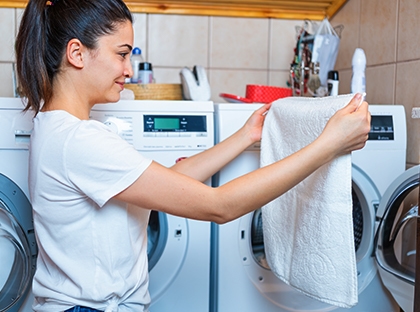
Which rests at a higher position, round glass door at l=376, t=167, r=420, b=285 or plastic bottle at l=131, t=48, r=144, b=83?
plastic bottle at l=131, t=48, r=144, b=83

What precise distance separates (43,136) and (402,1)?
1.26 metres

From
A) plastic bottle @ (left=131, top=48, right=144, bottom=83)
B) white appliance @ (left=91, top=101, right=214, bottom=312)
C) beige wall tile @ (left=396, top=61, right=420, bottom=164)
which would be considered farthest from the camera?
plastic bottle @ (left=131, top=48, right=144, bottom=83)

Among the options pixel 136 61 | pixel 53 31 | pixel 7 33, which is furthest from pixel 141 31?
pixel 53 31

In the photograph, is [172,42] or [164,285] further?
[172,42]

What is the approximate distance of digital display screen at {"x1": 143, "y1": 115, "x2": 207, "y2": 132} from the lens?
154 cm

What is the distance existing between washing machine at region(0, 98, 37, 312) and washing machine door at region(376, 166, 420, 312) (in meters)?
1.04

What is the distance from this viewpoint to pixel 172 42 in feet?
7.39

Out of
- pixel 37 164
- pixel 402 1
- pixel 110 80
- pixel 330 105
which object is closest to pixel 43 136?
pixel 37 164

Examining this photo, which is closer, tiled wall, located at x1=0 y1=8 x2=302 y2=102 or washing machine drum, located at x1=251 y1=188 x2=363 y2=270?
washing machine drum, located at x1=251 y1=188 x2=363 y2=270

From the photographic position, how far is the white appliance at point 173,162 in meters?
1.53

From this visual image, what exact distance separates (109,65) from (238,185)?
1.20 ft

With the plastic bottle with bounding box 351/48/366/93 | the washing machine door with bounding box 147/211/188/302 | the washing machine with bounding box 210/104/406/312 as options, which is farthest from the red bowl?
the washing machine door with bounding box 147/211/188/302

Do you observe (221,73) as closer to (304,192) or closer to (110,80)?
(304,192)

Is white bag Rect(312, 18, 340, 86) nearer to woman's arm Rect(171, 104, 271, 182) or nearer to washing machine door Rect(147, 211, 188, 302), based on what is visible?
woman's arm Rect(171, 104, 271, 182)
